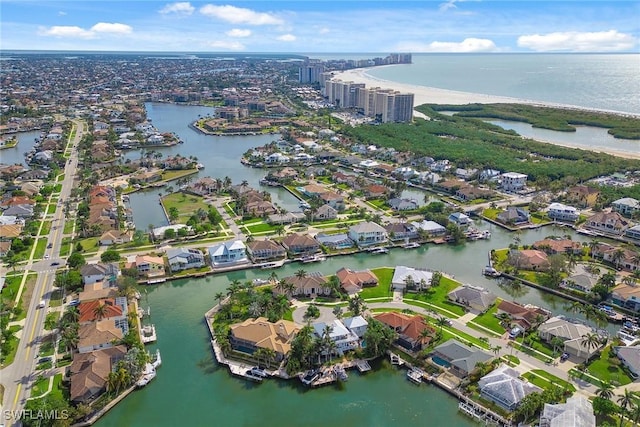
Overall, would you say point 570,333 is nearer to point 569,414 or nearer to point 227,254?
point 569,414

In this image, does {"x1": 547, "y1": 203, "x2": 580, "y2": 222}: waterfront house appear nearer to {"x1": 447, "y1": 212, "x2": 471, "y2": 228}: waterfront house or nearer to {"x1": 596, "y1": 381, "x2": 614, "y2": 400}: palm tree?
{"x1": 447, "y1": 212, "x2": 471, "y2": 228}: waterfront house

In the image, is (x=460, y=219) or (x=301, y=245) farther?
(x=460, y=219)

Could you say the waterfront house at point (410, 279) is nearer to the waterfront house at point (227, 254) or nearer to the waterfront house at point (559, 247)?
the waterfront house at point (559, 247)

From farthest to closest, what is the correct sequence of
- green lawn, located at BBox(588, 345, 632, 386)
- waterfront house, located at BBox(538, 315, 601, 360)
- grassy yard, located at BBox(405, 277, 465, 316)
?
1. grassy yard, located at BBox(405, 277, 465, 316)
2. waterfront house, located at BBox(538, 315, 601, 360)
3. green lawn, located at BBox(588, 345, 632, 386)

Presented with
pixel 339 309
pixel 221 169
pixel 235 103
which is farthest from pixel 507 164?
pixel 235 103

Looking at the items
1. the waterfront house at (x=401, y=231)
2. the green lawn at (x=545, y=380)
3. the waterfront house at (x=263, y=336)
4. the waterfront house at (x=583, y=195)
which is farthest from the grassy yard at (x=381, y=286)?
the waterfront house at (x=583, y=195)

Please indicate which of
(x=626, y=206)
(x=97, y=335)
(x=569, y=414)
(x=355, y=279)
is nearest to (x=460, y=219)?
(x=355, y=279)

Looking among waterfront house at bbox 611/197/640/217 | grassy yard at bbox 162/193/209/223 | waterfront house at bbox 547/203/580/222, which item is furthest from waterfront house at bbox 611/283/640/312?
grassy yard at bbox 162/193/209/223
